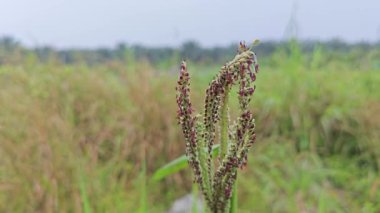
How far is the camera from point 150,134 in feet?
10.3

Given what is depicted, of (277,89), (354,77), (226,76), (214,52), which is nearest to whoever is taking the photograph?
(226,76)

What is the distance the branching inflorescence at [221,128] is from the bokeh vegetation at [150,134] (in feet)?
5.33

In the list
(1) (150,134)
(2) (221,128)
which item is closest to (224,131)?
(2) (221,128)

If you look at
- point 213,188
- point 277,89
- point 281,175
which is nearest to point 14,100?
point 281,175

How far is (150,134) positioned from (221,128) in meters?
2.77

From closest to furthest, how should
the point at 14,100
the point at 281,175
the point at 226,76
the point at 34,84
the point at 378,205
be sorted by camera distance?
the point at 226,76, the point at 378,205, the point at 281,175, the point at 14,100, the point at 34,84

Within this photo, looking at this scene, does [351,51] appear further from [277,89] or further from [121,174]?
[121,174]

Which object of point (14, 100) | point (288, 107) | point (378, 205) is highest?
point (14, 100)

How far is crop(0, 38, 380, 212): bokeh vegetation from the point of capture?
7.95 feet

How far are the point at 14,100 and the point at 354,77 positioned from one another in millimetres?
2281

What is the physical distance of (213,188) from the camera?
380 mm

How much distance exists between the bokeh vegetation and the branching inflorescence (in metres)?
1.63

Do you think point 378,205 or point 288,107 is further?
point 288,107

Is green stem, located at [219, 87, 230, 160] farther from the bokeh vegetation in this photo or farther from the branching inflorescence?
the bokeh vegetation
